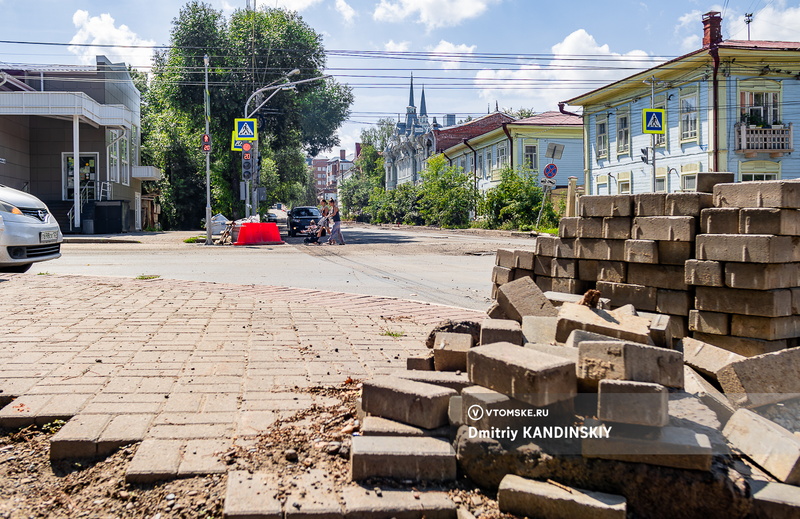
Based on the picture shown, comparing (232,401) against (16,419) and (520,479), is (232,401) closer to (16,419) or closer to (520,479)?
(16,419)

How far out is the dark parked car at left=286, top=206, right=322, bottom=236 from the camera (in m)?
33.9

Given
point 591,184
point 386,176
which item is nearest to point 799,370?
point 591,184

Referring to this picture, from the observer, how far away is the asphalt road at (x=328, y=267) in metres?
10.5

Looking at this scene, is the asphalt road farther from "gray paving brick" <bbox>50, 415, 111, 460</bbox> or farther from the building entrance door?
the building entrance door

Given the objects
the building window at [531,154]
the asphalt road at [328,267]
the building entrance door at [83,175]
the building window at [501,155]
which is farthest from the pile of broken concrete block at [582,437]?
the building window at [501,155]

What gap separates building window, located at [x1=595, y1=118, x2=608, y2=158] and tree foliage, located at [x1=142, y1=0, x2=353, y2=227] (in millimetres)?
17215

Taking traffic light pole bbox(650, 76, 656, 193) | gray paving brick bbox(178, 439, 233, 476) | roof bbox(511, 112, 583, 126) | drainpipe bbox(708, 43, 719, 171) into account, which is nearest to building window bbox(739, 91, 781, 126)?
drainpipe bbox(708, 43, 719, 171)

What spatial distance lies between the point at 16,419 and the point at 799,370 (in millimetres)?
4615

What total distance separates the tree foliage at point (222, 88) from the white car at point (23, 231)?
27262mm

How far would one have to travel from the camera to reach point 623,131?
33.6 m

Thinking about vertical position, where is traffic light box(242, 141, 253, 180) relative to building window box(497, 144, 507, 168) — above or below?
below

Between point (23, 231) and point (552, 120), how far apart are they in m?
40.3

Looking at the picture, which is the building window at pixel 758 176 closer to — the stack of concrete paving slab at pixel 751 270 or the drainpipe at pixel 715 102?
the drainpipe at pixel 715 102

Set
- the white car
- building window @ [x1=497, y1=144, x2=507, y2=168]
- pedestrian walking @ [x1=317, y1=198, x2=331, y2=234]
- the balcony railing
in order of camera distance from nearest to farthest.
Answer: the white car, pedestrian walking @ [x1=317, y1=198, x2=331, y2=234], the balcony railing, building window @ [x1=497, y1=144, x2=507, y2=168]
